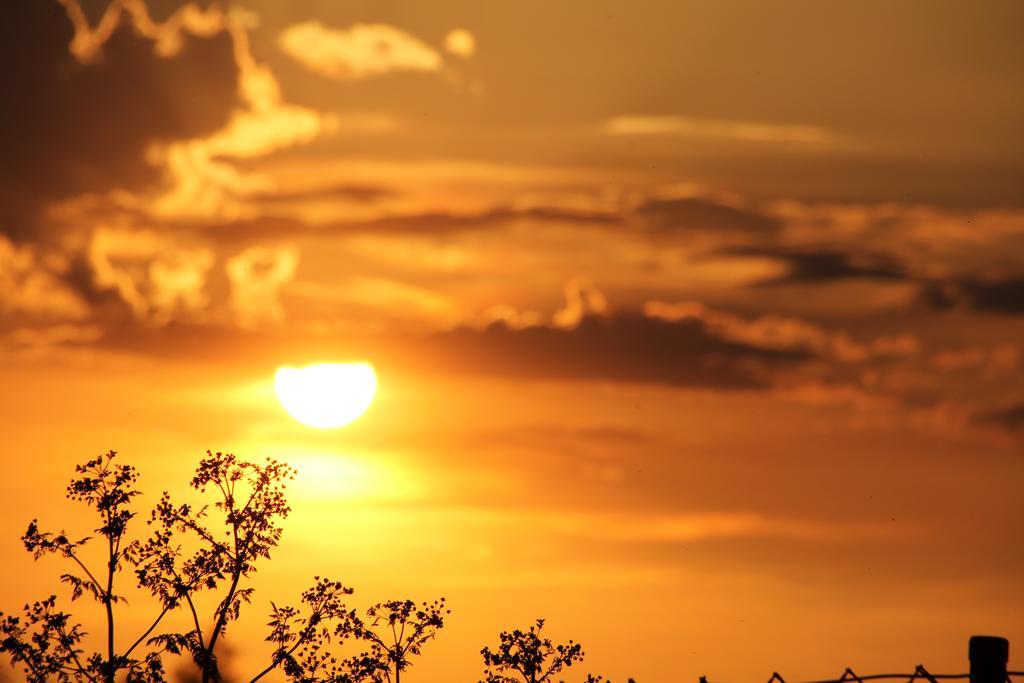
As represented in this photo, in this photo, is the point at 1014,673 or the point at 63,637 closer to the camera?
the point at 1014,673

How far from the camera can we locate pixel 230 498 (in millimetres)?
56969

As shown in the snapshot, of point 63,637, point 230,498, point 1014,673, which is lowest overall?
point 1014,673

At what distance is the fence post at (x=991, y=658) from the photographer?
32281mm

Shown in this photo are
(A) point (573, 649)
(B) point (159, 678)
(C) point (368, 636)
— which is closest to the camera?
(B) point (159, 678)

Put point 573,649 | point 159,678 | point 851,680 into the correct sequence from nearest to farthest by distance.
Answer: point 851,680, point 159,678, point 573,649

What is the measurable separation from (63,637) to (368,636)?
10.0m

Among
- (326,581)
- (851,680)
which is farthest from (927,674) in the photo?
(326,581)

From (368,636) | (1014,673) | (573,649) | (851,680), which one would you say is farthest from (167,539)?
(1014,673)

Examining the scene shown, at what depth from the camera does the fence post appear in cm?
3228

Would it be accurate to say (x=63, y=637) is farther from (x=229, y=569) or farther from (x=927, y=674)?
(x=927, y=674)

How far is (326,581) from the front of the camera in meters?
58.1

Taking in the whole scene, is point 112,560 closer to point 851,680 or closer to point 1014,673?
point 851,680

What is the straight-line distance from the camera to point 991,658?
32.3m

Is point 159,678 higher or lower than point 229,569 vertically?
lower
